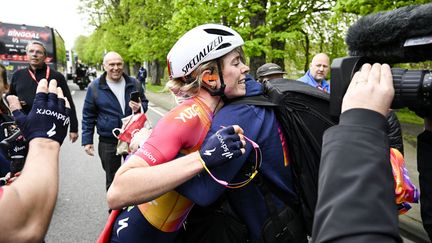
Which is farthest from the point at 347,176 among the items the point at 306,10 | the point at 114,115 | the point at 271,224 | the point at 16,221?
the point at 306,10

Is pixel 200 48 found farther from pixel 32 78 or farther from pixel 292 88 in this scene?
pixel 32 78

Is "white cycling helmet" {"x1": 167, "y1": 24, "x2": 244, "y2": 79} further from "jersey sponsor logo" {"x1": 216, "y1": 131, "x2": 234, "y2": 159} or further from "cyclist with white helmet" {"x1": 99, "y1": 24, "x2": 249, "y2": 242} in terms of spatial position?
"jersey sponsor logo" {"x1": 216, "y1": 131, "x2": 234, "y2": 159}

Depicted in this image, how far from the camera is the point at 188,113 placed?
5.30ft

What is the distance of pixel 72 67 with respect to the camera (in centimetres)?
4147

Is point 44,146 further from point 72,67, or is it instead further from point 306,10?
point 72,67

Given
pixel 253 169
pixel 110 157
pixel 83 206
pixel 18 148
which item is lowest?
pixel 83 206

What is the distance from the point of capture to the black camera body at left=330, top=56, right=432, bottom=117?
2.96 feet

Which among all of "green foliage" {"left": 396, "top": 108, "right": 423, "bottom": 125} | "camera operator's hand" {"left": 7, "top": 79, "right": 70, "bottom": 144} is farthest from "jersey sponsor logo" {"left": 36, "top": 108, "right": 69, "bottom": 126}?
"green foliage" {"left": 396, "top": 108, "right": 423, "bottom": 125}

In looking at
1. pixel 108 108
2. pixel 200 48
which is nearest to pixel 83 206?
pixel 108 108

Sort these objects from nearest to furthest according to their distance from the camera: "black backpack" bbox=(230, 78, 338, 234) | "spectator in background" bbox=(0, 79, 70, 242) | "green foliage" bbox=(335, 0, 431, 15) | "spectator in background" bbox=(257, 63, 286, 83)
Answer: "spectator in background" bbox=(0, 79, 70, 242) < "black backpack" bbox=(230, 78, 338, 234) < "spectator in background" bbox=(257, 63, 286, 83) < "green foliage" bbox=(335, 0, 431, 15)

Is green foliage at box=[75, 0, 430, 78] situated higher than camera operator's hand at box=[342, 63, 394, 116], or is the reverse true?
green foliage at box=[75, 0, 430, 78]

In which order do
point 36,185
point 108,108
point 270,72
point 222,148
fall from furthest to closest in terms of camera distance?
point 270,72 → point 108,108 → point 222,148 → point 36,185

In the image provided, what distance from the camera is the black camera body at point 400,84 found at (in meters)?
0.90

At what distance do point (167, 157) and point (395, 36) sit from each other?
3.11 feet
